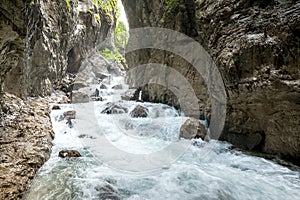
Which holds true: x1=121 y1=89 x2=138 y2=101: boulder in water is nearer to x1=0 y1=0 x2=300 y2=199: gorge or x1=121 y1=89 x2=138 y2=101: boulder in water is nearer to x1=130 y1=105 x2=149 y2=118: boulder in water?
x1=130 y1=105 x2=149 y2=118: boulder in water

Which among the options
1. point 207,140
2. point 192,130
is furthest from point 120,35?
point 207,140

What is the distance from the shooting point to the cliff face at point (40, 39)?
14.9 feet

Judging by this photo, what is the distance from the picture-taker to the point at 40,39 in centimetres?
1163

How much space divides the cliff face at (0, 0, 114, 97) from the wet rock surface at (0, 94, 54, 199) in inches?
45.1

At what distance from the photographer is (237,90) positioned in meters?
5.74

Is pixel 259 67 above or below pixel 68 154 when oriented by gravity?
above

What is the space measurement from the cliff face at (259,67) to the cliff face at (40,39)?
18.6 ft

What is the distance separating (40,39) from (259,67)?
1193 centimetres

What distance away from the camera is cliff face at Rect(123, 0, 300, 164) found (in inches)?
175

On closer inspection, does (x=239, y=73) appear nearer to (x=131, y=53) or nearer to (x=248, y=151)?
(x=248, y=151)

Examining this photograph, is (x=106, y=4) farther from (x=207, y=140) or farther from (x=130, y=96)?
(x=207, y=140)

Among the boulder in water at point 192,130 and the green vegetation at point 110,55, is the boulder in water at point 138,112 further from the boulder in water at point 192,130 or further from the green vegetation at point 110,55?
the green vegetation at point 110,55

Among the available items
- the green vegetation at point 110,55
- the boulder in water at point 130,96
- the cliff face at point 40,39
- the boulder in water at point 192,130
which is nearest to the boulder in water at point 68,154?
the cliff face at point 40,39

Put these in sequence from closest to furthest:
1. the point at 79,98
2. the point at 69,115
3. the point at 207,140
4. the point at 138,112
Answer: the point at 207,140 → the point at 69,115 → the point at 138,112 → the point at 79,98
